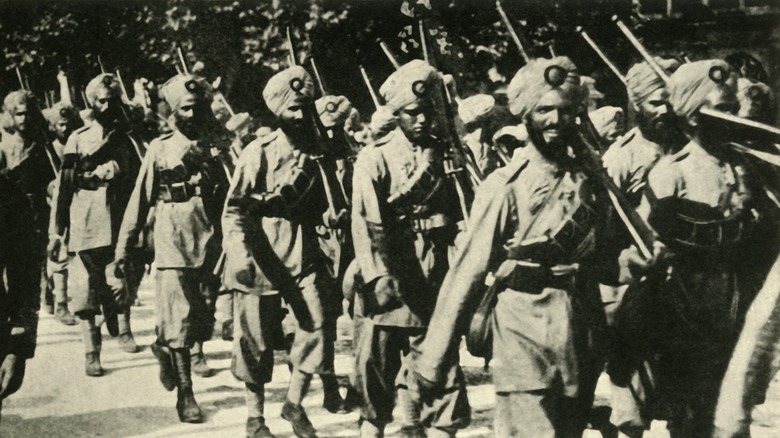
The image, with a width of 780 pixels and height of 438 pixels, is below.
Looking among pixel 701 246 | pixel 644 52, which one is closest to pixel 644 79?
pixel 644 52

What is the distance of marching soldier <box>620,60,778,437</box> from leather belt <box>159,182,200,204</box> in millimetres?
2730

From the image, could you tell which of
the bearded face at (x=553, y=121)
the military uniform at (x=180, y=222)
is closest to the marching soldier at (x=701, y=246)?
the bearded face at (x=553, y=121)

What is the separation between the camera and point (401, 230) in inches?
203

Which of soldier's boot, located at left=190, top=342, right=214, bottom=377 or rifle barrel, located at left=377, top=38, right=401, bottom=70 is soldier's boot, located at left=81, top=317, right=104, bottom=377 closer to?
soldier's boot, located at left=190, top=342, right=214, bottom=377

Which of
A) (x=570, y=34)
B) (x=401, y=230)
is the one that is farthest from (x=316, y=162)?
(x=570, y=34)

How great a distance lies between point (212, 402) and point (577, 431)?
276cm

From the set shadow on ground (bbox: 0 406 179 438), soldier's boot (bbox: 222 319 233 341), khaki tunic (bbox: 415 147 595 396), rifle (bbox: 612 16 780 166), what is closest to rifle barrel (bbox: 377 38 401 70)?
rifle (bbox: 612 16 780 166)

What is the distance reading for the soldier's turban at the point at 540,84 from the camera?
4301mm

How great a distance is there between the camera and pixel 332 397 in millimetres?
5910

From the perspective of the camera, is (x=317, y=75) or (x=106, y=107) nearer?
(x=317, y=75)

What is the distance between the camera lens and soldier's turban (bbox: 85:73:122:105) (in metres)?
6.37

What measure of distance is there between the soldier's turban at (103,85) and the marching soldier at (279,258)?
1.35m

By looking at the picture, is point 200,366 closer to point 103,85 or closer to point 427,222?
point 103,85

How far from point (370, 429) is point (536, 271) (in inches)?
60.6
